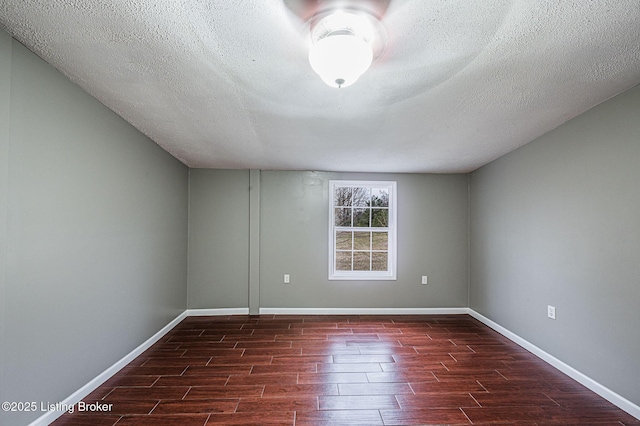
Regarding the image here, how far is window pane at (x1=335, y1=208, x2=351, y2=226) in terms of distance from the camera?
4801 mm

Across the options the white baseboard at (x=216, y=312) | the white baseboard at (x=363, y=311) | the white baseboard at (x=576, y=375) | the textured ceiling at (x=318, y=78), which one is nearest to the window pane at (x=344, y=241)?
the white baseboard at (x=363, y=311)

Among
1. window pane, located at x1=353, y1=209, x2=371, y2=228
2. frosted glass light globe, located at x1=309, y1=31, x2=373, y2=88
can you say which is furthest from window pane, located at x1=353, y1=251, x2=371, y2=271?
frosted glass light globe, located at x1=309, y1=31, x2=373, y2=88

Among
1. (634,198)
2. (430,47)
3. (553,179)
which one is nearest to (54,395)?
(430,47)

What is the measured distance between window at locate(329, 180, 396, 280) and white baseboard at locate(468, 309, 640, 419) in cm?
168

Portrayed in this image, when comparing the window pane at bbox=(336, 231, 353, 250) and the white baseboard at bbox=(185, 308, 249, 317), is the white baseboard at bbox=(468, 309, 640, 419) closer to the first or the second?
the window pane at bbox=(336, 231, 353, 250)

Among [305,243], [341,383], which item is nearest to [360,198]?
[305,243]

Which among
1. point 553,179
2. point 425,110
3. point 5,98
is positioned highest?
point 425,110

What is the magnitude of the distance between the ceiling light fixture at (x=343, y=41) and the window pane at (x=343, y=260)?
3472 millimetres

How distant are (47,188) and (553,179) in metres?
4.02

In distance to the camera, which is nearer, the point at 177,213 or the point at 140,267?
the point at 140,267

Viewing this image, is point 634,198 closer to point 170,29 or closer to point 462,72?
point 462,72

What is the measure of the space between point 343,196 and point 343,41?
136 inches

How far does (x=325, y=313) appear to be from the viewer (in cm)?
461

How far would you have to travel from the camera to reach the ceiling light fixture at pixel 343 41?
140cm
